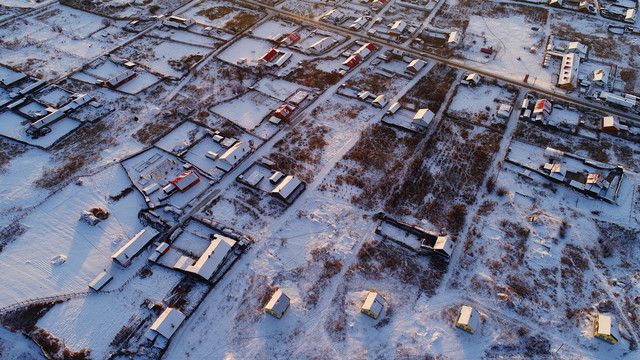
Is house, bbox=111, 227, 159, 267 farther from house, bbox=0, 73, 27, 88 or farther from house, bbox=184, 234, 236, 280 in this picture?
house, bbox=0, 73, 27, 88

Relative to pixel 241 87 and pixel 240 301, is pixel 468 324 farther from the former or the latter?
pixel 241 87

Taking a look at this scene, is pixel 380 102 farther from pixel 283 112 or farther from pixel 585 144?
pixel 585 144

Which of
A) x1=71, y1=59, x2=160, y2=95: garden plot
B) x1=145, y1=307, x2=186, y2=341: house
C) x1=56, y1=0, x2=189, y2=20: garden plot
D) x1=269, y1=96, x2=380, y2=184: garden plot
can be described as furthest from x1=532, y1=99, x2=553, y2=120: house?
x1=56, y1=0, x2=189, y2=20: garden plot

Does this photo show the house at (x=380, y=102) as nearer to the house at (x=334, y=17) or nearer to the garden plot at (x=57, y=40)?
the house at (x=334, y=17)

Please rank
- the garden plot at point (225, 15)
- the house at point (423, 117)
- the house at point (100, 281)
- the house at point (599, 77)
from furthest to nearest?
the garden plot at point (225, 15)
the house at point (599, 77)
the house at point (423, 117)
the house at point (100, 281)

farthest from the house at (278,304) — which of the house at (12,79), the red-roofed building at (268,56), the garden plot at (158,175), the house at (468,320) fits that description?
the house at (12,79)
